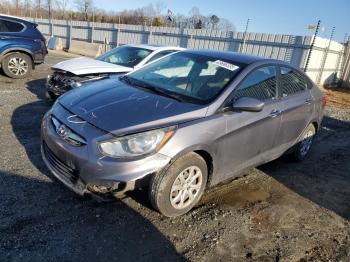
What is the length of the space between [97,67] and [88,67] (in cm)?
19

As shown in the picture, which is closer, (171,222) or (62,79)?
(171,222)

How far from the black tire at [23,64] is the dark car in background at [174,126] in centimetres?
632

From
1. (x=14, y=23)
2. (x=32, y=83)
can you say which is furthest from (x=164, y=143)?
(x=14, y=23)

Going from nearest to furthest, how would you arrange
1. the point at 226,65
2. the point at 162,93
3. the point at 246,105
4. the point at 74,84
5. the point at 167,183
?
the point at 167,183 → the point at 246,105 → the point at 162,93 → the point at 226,65 → the point at 74,84

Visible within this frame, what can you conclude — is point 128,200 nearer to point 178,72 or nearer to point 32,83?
point 178,72

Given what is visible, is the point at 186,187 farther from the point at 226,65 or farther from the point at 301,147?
the point at 301,147

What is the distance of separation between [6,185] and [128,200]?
1.35m

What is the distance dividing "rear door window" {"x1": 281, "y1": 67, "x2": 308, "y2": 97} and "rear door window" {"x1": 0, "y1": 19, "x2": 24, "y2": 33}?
7858 millimetres

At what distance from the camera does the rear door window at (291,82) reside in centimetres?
475

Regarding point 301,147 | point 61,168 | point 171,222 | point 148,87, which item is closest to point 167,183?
point 171,222

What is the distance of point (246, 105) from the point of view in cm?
369

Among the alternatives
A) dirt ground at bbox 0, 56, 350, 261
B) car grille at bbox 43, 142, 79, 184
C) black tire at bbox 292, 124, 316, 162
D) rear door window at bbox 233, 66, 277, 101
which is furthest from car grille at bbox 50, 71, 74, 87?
black tire at bbox 292, 124, 316, 162

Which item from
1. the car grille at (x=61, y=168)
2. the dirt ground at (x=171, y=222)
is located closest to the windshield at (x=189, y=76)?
the dirt ground at (x=171, y=222)

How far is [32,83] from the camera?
31.0ft
